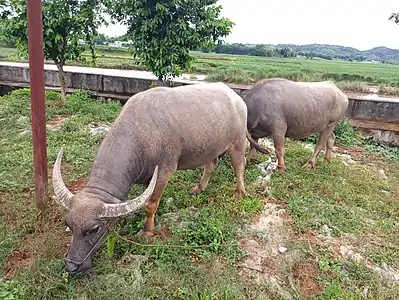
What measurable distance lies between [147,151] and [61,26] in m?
6.22

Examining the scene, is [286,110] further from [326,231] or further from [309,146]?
[309,146]

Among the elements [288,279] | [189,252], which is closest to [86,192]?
[189,252]

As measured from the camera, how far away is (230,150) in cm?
470

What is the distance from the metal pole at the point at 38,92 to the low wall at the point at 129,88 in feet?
21.1

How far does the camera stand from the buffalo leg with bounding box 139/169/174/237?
144 inches

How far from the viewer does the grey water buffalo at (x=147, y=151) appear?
9.50 ft

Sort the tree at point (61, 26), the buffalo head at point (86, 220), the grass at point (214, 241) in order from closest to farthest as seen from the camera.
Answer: the buffalo head at point (86, 220)
the grass at point (214, 241)
the tree at point (61, 26)

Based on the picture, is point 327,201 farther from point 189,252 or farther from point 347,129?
point 347,129

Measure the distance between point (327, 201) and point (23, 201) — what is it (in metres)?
3.95

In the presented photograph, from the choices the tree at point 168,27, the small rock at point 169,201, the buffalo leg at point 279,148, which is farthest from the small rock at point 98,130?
the buffalo leg at point 279,148

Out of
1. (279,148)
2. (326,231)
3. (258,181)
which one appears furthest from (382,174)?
(326,231)

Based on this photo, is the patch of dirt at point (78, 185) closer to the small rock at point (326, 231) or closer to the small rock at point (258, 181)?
the small rock at point (258, 181)

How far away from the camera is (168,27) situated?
316 inches

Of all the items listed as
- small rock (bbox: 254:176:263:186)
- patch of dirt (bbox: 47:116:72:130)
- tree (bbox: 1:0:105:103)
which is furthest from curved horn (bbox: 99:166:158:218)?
tree (bbox: 1:0:105:103)
